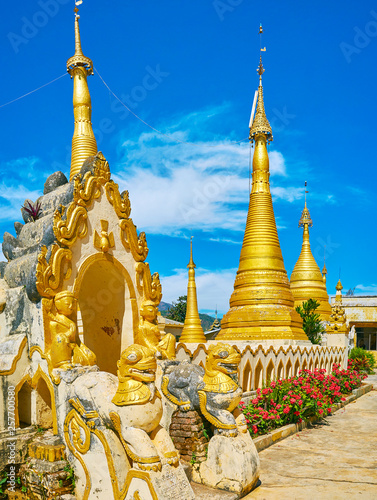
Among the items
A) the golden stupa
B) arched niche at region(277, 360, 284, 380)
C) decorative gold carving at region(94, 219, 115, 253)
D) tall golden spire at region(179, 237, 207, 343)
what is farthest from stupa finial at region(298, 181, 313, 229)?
decorative gold carving at region(94, 219, 115, 253)

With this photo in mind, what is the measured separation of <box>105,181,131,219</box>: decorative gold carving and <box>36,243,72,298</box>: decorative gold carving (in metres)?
1.46

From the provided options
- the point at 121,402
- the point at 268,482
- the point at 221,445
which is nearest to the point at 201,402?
the point at 221,445

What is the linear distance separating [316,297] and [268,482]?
2478 centimetres

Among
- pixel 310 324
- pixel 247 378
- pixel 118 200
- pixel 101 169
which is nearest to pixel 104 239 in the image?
pixel 118 200

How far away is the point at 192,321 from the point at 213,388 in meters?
20.3

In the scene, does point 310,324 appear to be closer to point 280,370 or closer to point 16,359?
point 280,370

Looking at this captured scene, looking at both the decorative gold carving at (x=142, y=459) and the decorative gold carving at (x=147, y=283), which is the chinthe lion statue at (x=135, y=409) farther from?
the decorative gold carving at (x=147, y=283)

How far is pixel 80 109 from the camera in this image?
11297 millimetres

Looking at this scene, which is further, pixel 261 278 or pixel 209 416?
pixel 261 278

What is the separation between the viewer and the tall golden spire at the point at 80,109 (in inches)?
428

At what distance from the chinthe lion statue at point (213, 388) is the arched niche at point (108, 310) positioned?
1.09 meters

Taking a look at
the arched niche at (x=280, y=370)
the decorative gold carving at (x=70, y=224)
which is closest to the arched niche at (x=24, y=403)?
the decorative gold carving at (x=70, y=224)

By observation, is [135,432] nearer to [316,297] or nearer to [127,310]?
[127,310]

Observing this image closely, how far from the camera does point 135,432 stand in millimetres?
4867
